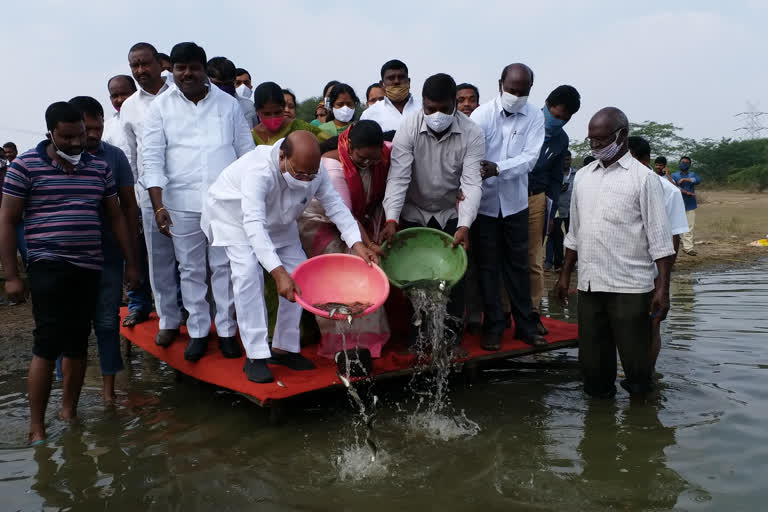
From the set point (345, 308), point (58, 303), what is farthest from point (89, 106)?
point (345, 308)

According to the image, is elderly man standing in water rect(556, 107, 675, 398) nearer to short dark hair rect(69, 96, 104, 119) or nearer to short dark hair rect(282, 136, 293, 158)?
short dark hair rect(282, 136, 293, 158)

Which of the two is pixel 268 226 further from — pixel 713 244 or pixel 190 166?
pixel 713 244

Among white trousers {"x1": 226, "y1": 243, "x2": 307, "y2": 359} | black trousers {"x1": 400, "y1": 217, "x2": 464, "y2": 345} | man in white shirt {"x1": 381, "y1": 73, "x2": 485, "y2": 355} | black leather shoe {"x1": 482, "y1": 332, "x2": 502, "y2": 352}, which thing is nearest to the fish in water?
white trousers {"x1": 226, "y1": 243, "x2": 307, "y2": 359}

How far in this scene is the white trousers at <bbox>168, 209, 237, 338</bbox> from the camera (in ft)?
15.3

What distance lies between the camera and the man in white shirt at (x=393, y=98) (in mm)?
5594

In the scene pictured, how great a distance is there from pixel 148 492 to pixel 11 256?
62.3 inches

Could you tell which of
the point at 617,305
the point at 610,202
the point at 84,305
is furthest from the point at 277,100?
the point at 617,305

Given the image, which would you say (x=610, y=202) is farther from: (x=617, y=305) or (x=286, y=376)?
(x=286, y=376)

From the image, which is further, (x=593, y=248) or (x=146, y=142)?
(x=146, y=142)

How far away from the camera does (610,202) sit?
160 inches

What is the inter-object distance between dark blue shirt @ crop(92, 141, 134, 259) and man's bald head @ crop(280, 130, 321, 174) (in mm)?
1294

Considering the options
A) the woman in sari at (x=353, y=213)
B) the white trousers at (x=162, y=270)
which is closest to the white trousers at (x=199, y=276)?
the white trousers at (x=162, y=270)

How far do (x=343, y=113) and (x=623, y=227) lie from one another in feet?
10.9

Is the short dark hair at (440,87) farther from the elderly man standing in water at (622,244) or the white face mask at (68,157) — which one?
the white face mask at (68,157)
